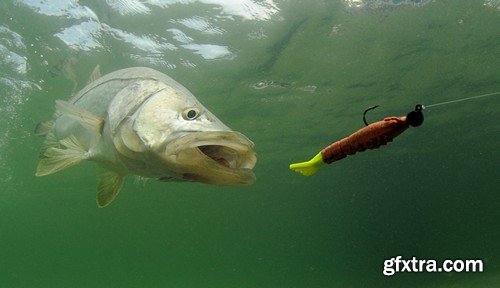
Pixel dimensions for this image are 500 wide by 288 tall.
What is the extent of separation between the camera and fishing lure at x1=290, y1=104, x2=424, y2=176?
229 cm

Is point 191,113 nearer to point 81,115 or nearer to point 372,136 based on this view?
point 81,115

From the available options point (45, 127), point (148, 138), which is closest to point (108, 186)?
point (148, 138)

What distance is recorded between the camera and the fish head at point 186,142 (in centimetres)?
302

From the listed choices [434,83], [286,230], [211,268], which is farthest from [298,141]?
[211,268]

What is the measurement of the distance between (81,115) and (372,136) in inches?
114

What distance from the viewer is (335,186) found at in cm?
4972


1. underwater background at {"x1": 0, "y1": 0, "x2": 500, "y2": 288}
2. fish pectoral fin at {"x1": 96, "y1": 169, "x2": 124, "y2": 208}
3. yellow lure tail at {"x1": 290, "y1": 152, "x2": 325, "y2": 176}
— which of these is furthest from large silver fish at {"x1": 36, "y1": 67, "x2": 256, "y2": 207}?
underwater background at {"x1": 0, "y1": 0, "x2": 500, "y2": 288}

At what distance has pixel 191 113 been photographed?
335 centimetres

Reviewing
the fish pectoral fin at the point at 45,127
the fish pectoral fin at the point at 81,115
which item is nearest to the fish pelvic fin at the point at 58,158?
the fish pectoral fin at the point at 81,115

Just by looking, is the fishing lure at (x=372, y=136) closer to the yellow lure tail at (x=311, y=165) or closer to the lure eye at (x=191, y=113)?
the yellow lure tail at (x=311, y=165)

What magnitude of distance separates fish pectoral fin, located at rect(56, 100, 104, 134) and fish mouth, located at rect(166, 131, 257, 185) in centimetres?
126

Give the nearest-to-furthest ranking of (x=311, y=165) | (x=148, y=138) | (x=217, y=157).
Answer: (x=311, y=165), (x=217, y=157), (x=148, y=138)

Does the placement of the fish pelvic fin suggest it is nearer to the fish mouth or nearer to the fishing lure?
the fish mouth

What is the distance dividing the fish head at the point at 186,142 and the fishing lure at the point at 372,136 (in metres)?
0.73
